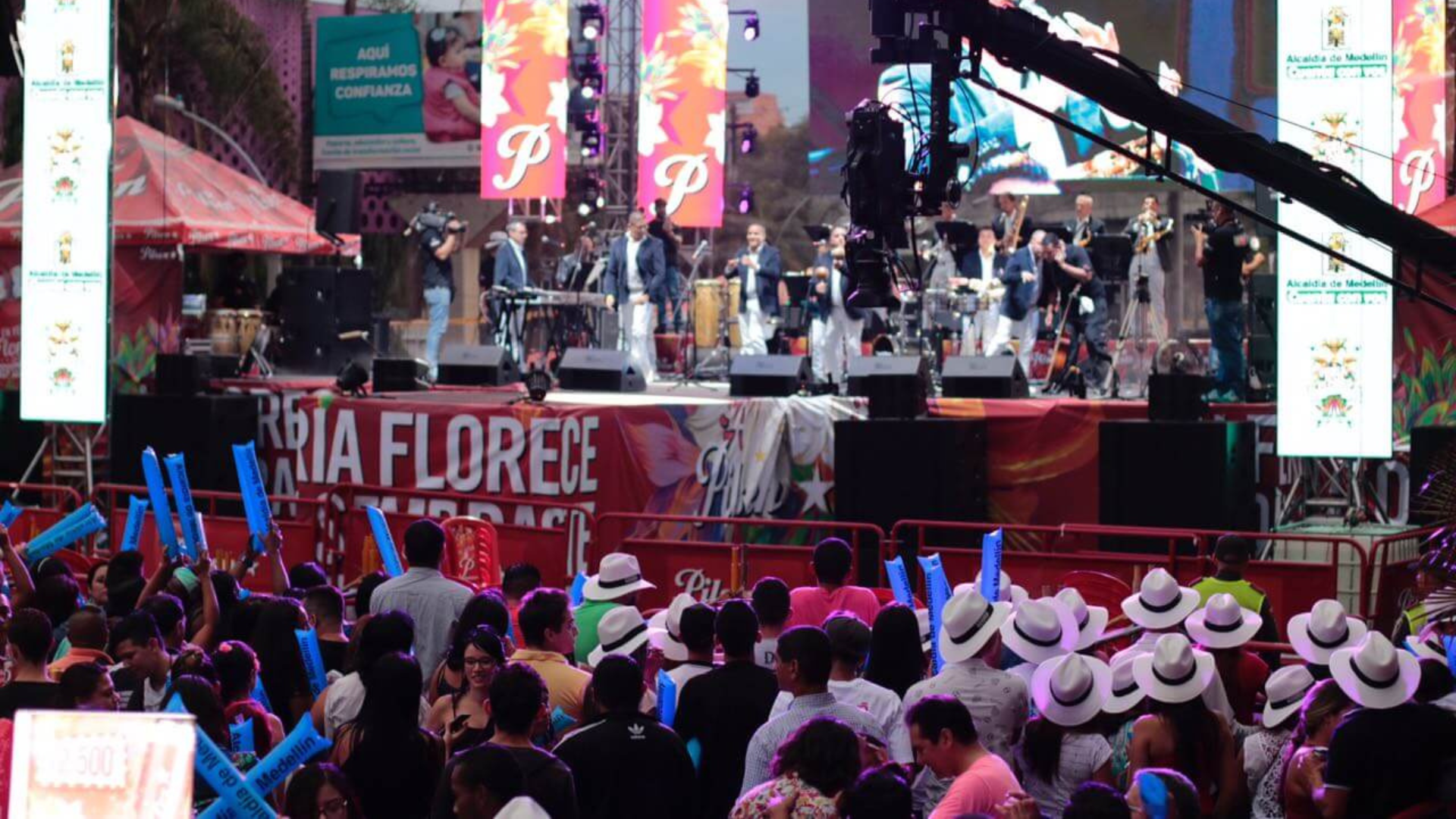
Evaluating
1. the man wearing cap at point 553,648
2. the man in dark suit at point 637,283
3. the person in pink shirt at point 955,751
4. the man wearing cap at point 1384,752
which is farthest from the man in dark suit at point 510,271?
the person in pink shirt at point 955,751

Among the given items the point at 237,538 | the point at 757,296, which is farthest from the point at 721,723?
the point at 757,296

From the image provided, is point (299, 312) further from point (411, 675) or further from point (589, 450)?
point (411, 675)

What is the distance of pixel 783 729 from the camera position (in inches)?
239

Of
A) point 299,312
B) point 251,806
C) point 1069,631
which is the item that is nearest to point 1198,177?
point 299,312

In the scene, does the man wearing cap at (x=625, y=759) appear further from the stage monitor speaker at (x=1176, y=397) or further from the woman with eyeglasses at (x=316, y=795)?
the stage monitor speaker at (x=1176, y=397)

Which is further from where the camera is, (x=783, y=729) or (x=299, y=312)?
(x=299, y=312)

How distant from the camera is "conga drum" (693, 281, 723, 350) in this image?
29.7 m

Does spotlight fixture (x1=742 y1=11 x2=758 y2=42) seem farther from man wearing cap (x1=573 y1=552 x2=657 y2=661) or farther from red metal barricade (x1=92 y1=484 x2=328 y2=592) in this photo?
man wearing cap (x1=573 y1=552 x2=657 y2=661)

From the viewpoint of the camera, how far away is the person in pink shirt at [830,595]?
29.2 feet

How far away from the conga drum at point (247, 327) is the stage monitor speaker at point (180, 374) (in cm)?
593

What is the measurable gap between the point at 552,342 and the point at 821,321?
337 centimetres

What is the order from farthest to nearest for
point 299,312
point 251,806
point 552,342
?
1. point 552,342
2. point 299,312
3. point 251,806

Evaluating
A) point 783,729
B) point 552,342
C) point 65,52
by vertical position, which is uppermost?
point 65,52

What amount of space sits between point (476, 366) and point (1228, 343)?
7.50 m
